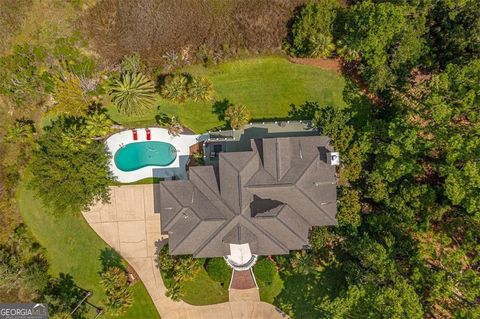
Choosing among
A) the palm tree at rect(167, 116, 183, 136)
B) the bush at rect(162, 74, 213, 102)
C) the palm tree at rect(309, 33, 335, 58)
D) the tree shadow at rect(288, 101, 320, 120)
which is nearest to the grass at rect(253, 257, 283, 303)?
Result: the tree shadow at rect(288, 101, 320, 120)

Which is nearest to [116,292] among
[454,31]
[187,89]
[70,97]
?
[70,97]

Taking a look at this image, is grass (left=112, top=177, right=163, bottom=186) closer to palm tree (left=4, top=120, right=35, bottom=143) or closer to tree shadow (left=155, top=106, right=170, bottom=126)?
tree shadow (left=155, top=106, right=170, bottom=126)

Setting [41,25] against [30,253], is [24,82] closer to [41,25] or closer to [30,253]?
[41,25]

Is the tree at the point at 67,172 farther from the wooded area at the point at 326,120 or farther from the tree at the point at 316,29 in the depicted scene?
the tree at the point at 316,29

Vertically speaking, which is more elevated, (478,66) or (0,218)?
(478,66)

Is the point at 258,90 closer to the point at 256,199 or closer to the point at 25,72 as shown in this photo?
the point at 256,199

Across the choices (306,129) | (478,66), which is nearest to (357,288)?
(306,129)
